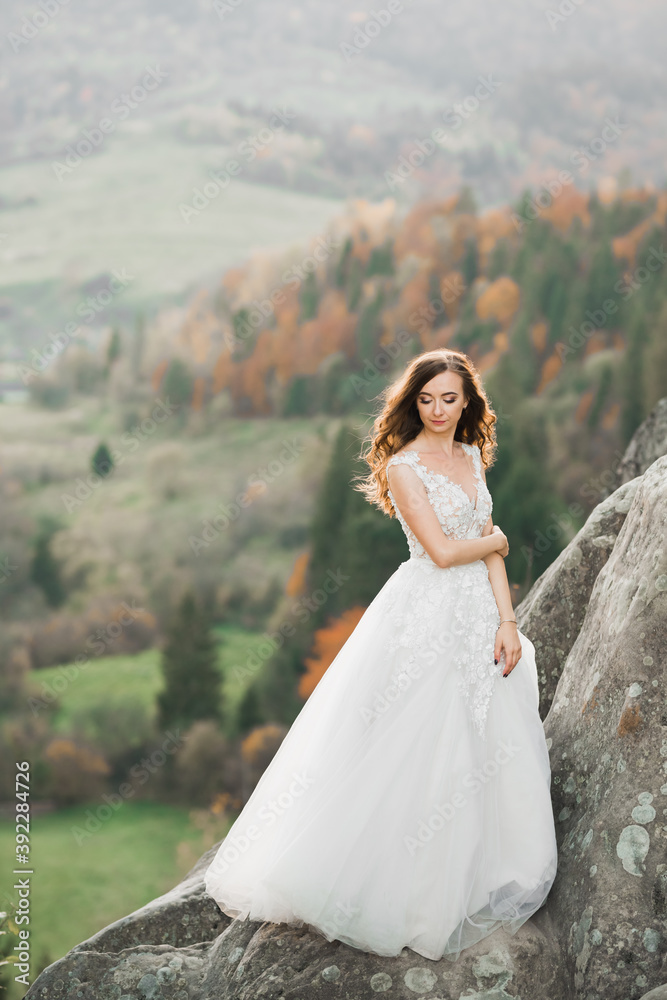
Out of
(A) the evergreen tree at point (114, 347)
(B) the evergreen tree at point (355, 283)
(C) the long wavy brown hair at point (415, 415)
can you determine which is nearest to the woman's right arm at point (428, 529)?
(C) the long wavy brown hair at point (415, 415)

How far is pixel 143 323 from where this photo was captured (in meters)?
53.9

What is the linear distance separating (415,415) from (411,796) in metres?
1.77

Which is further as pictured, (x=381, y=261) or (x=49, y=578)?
(x=381, y=261)

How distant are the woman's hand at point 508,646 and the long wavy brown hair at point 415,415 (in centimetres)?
86

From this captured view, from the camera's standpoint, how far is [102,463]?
159 feet

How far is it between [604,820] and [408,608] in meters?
1.20

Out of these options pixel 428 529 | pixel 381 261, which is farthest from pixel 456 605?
pixel 381 261

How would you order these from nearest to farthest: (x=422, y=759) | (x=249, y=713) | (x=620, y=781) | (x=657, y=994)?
(x=657, y=994), (x=620, y=781), (x=422, y=759), (x=249, y=713)

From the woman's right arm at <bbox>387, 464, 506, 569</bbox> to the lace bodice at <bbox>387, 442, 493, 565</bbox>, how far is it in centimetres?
4

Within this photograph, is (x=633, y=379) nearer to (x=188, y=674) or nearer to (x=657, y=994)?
(x=188, y=674)

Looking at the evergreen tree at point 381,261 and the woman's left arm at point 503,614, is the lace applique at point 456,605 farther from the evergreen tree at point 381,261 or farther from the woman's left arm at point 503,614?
the evergreen tree at point 381,261

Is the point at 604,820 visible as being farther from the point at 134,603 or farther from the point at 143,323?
the point at 143,323

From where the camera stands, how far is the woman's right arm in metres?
3.94

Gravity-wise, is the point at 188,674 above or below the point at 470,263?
below
